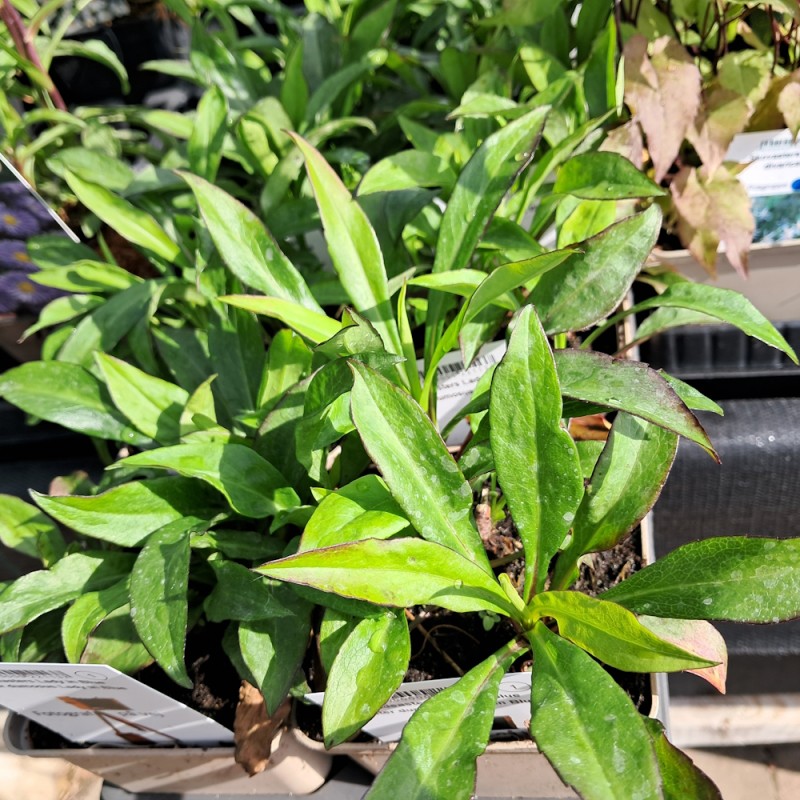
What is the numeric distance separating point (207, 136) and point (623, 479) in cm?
75

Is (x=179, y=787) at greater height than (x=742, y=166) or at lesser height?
lesser

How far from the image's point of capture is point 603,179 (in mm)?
794

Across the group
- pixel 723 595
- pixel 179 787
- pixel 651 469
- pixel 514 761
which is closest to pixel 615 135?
pixel 651 469

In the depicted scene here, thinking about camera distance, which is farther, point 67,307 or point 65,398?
point 67,307

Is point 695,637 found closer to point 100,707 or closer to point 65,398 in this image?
point 100,707

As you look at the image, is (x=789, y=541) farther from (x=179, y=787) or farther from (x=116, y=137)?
(x=116, y=137)

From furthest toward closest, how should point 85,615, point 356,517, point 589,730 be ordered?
point 85,615 → point 356,517 → point 589,730

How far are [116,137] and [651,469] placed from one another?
1182 mm

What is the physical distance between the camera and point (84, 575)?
2.56 feet

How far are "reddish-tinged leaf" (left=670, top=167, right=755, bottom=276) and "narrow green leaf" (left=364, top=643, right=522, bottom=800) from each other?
0.70m

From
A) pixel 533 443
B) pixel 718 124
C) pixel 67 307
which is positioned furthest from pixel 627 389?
pixel 67 307

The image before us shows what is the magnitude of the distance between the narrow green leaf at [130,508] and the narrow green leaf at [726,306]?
1.78ft

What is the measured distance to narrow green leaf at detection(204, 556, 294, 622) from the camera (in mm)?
640

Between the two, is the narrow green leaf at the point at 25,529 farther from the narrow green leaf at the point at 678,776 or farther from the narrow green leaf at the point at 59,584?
the narrow green leaf at the point at 678,776
